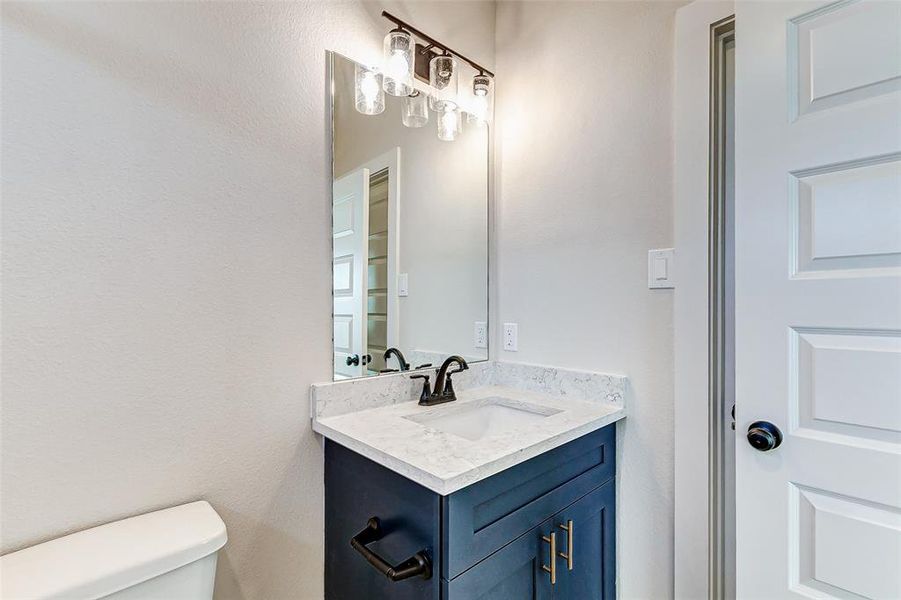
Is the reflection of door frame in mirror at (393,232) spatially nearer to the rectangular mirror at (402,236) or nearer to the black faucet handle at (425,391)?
the rectangular mirror at (402,236)

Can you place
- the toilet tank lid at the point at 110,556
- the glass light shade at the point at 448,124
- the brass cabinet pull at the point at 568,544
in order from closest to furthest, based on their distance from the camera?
the toilet tank lid at the point at 110,556, the brass cabinet pull at the point at 568,544, the glass light shade at the point at 448,124

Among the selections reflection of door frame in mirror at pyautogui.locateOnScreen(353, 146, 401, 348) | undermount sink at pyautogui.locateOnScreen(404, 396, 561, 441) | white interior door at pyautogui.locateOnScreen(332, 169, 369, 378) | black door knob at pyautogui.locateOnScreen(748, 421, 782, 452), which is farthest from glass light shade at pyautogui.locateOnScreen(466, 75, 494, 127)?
black door knob at pyautogui.locateOnScreen(748, 421, 782, 452)

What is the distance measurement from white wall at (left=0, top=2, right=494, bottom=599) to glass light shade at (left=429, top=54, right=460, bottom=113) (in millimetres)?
277

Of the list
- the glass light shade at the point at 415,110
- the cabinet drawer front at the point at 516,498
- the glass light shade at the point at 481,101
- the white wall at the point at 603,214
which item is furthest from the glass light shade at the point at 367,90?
the cabinet drawer front at the point at 516,498

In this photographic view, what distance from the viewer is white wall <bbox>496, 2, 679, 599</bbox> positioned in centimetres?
125

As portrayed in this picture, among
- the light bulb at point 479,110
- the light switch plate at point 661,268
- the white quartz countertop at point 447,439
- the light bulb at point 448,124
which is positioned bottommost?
the white quartz countertop at point 447,439

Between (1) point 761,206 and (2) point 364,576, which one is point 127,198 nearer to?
(2) point 364,576

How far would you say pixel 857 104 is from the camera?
89 centimetres

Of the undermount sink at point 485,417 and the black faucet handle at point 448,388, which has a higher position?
the black faucet handle at point 448,388

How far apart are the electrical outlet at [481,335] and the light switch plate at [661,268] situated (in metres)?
0.65

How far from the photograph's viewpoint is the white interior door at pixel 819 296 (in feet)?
2.83

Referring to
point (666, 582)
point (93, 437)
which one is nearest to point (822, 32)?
point (666, 582)

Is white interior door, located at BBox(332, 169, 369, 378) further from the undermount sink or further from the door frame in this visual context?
the door frame

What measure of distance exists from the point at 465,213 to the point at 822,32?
108 centimetres
